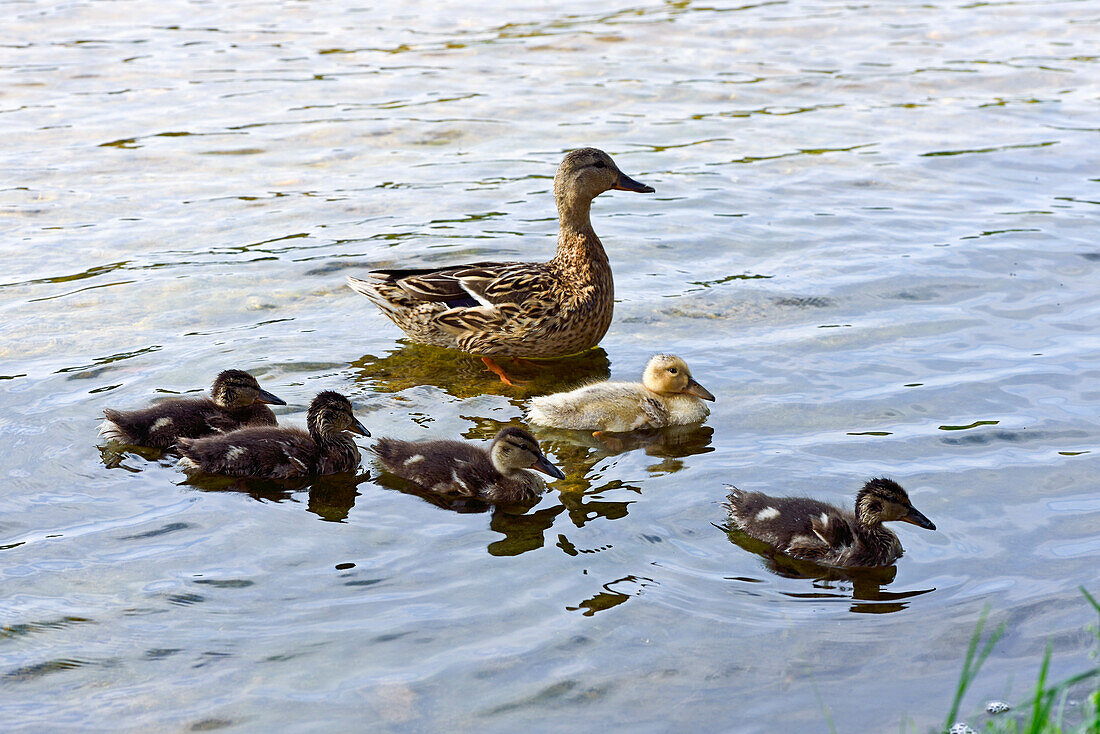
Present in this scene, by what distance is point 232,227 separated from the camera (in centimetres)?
1025

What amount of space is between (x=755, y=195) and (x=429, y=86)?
499cm

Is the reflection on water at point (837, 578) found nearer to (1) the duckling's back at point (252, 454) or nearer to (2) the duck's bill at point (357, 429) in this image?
(2) the duck's bill at point (357, 429)

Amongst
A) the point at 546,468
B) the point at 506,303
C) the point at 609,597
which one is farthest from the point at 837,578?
the point at 506,303

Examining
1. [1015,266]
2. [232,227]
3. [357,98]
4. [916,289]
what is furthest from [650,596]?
[357,98]

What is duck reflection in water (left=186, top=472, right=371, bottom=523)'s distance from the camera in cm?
610

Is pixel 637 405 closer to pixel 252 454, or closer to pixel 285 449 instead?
pixel 285 449

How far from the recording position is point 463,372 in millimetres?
8148

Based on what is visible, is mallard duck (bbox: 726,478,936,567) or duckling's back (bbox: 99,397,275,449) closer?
mallard duck (bbox: 726,478,936,567)

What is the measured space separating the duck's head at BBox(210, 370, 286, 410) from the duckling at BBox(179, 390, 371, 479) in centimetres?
26

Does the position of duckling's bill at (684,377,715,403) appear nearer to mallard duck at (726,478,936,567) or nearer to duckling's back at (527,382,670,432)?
duckling's back at (527,382,670,432)

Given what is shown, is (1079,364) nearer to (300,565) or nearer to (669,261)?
(669,261)

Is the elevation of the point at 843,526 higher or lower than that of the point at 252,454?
lower

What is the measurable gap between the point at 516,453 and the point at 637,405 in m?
1.22

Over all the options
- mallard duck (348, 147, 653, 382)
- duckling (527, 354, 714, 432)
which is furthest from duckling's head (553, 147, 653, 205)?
duckling (527, 354, 714, 432)
